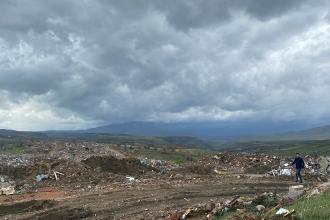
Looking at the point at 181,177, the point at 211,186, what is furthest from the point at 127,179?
the point at 211,186

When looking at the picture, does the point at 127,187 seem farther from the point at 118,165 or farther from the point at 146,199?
the point at 118,165

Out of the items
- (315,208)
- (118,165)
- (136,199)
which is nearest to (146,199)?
(136,199)

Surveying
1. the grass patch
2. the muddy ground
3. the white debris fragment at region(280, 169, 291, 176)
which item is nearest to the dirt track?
the muddy ground

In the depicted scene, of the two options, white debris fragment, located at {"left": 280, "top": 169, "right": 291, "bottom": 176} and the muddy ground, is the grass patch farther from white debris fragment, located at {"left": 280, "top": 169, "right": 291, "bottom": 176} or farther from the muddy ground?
white debris fragment, located at {"left": 280, "top": 169, "right": 291, "bottom": 176}

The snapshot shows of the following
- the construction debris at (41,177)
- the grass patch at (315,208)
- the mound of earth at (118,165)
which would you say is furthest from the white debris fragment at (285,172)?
the grass patch at (315,208)

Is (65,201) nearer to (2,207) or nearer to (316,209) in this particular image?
(2,207)

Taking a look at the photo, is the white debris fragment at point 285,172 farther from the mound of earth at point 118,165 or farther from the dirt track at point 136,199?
the mound of earth at point 118,165
